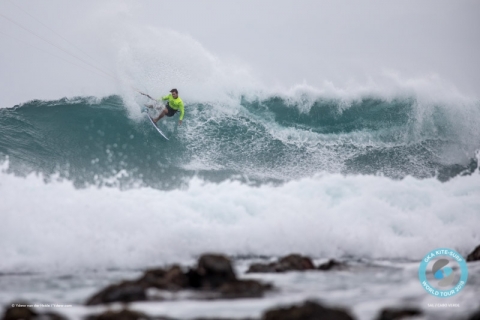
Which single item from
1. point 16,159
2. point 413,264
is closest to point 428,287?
point 413,264

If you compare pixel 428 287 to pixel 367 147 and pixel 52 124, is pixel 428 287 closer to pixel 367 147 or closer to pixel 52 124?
pixel 367 147

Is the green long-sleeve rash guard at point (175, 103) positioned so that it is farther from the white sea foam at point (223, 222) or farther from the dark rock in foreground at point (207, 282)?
the dark rock in foreground at point (207, 282)

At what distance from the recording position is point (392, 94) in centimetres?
1958

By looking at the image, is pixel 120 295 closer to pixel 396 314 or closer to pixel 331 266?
pixel 396 314

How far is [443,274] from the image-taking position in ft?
24.9

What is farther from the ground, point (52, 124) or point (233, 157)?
point (52, 124)

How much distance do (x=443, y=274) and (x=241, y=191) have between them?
4.98 metres

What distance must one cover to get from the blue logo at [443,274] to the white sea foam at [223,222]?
1.25 meters

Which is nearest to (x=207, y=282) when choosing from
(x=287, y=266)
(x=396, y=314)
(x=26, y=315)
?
(x=287, y=266)

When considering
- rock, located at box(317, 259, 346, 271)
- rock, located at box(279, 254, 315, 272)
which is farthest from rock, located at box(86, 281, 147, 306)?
rock, located at box(317, 259, 346, 271)

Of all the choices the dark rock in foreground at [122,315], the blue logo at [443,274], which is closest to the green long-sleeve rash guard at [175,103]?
the blue logo at [443,274]

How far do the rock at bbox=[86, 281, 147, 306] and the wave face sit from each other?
24.1 feet

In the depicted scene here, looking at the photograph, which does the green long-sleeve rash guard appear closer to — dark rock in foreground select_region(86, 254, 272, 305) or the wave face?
the wave face

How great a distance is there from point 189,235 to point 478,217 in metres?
6.42
